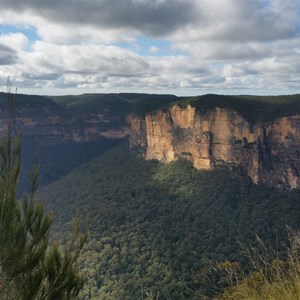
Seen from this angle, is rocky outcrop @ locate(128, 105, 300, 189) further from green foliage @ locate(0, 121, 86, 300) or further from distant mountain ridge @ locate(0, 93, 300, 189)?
green foliage @ locate(0, 121, 86, 300)

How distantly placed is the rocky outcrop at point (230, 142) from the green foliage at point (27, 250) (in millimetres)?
46789

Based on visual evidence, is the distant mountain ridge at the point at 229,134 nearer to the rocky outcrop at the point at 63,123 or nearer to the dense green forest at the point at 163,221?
the dense green forest at the point at 163,221

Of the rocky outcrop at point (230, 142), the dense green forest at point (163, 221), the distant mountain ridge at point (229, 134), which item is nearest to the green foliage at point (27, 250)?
the dense green forest at point (163, 221)

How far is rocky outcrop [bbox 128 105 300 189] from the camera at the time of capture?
50.1m

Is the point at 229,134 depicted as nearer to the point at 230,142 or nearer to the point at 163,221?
the point at 230,142

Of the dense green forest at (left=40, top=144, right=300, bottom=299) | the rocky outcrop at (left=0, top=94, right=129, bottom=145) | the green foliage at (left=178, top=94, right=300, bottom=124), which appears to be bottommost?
the dense green forest at (left=40, top=144, right=300, bottom=299)

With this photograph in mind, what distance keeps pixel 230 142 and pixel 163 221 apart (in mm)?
16924

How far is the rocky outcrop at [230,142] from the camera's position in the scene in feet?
164

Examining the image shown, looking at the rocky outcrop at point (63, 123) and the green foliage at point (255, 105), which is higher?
the green foliage at point (255, 105)

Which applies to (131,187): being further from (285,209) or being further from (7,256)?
(7,256)

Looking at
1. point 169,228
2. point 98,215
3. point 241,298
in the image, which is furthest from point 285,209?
point 241,298

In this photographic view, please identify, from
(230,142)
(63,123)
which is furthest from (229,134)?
(63,123)

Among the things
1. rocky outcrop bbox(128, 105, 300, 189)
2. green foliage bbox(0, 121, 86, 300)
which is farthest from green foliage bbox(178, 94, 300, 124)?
green foliage bbox(0, 121, 86, 300)

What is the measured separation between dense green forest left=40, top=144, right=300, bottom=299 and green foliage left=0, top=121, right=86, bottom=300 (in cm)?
1972
